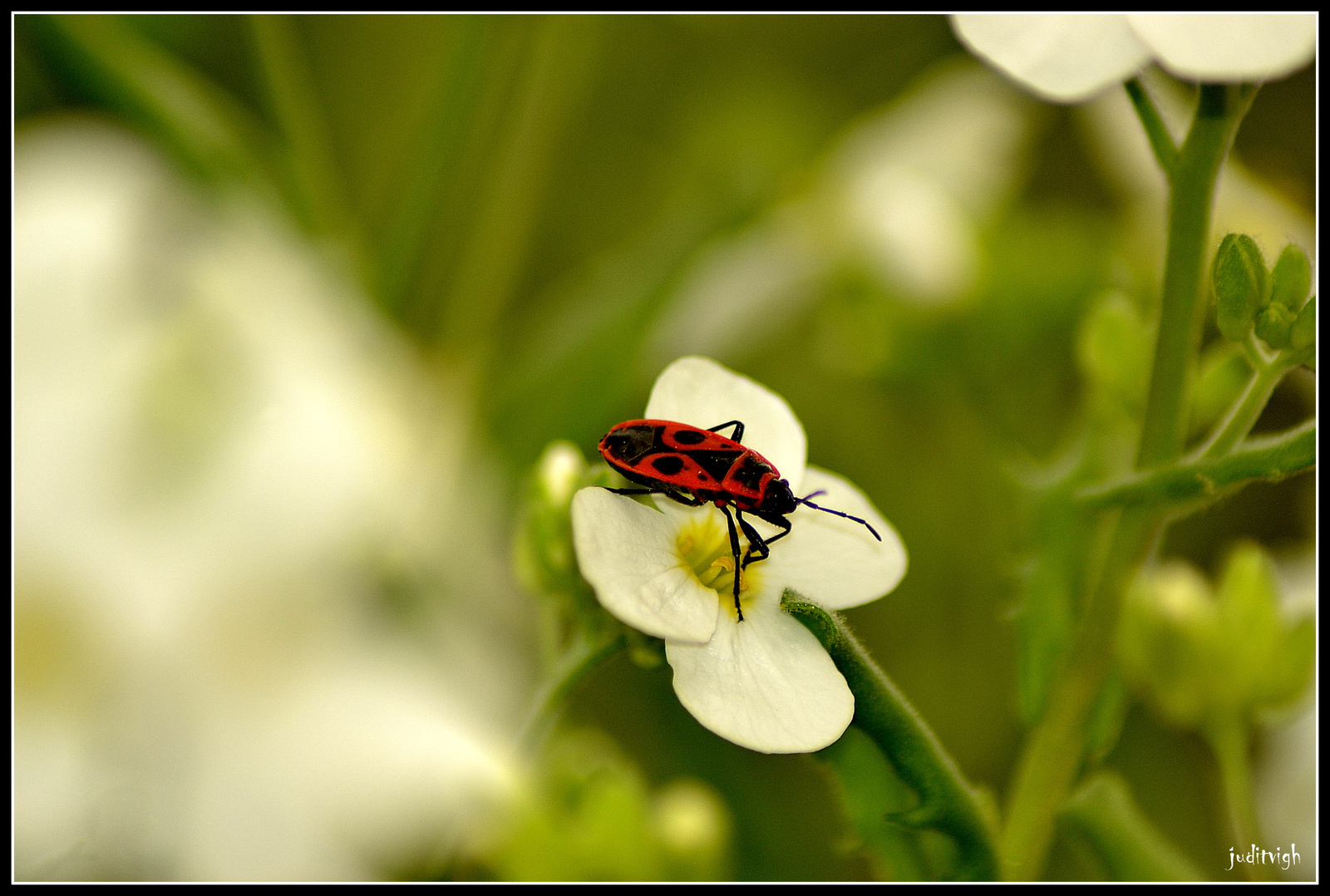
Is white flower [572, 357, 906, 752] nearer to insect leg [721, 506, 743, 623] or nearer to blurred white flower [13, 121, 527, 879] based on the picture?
insect leg [721, 506, 743, 623]

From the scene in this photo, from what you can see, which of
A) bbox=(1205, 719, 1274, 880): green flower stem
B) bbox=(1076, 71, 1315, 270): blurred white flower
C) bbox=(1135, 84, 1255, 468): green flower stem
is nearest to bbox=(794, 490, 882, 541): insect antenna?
bbox=(1135, 84, 1255, 468): green flower stem

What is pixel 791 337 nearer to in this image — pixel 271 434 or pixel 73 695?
pixel 271 434

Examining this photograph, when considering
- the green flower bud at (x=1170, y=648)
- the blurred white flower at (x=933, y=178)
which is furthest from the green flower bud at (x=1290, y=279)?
the blurred white flower at (x=933, y=178)

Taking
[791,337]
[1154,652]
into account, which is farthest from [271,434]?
[791,337]

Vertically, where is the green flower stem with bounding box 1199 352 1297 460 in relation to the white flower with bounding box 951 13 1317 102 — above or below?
below

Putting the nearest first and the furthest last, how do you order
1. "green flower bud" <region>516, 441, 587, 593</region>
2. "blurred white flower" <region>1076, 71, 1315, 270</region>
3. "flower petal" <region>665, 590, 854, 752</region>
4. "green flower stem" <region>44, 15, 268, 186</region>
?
"flower petal" <region>665, 590, 854, 752</region> → "green flower bud" <region>516, 441, 587, 593</region> → "green flower stem" <region>44, 15, 268, 186</region> → "blurred white flower" <region>1076, 71, 1315, 270</region>

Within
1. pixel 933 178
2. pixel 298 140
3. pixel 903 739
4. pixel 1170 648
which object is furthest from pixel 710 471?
pixel 933 178

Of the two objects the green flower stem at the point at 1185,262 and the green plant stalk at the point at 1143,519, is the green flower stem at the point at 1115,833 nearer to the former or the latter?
the green plant stalk at the point at 1143,519

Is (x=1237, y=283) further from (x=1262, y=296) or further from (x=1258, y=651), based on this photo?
(x=1258, y=651)
